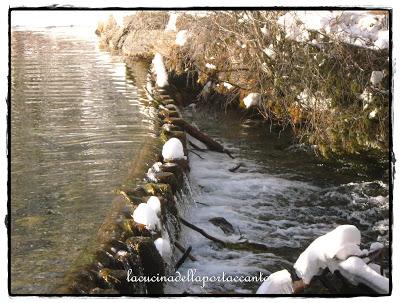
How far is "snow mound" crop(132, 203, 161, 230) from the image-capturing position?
3.65m

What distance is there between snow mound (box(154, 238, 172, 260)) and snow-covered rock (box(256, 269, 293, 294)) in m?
0.72

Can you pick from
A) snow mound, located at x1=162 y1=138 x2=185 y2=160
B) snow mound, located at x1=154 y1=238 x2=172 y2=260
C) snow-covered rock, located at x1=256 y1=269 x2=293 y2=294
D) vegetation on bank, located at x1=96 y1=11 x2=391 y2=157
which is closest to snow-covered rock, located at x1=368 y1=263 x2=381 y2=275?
snow-covered rock, located at x1=256 y1=269 x2=293 y2=294

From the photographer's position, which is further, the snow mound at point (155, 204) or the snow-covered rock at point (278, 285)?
the snow mound at point (155, 204)

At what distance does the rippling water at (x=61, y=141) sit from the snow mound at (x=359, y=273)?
71.6 inches

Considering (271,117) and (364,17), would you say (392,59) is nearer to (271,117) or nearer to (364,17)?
(364,17)

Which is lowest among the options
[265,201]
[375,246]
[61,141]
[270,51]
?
[375,246]

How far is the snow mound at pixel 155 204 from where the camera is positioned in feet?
12.5

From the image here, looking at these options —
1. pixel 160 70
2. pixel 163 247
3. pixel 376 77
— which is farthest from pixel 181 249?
pixel 376 77

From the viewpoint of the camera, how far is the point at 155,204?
382 cm

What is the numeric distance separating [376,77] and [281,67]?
90cm

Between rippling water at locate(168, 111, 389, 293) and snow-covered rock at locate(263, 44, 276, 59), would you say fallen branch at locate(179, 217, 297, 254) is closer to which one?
rippling water at locate(168, 111, 389, 293)

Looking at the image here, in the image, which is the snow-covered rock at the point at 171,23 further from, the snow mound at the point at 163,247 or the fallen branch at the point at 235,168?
the snow mound at the point at 163,247

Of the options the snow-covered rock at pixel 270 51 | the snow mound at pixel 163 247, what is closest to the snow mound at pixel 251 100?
the snow-covered rock at pixel 270 51

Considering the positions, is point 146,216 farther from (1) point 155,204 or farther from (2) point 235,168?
(2) point 235,168
